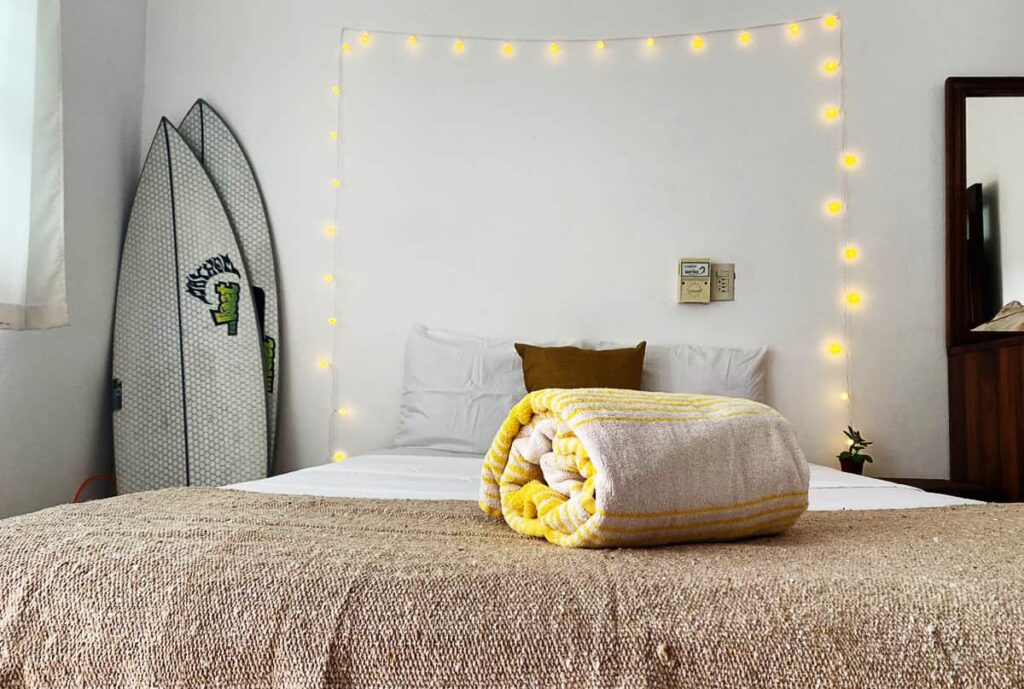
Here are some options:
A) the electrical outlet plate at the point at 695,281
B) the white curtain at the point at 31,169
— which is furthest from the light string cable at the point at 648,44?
the white curtain at the point at 31,169

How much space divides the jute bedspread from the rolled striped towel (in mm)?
48

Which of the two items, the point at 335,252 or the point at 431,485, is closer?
the point at 431,485

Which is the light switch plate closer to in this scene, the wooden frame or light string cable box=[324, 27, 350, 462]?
the wooden frame

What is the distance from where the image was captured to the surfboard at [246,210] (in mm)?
2451

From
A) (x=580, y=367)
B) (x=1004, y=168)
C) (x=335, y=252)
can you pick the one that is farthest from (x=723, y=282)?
(x=335, y=252)

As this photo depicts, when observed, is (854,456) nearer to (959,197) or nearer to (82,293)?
(959,197)

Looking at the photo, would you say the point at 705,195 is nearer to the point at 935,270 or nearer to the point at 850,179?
the point at 850,179

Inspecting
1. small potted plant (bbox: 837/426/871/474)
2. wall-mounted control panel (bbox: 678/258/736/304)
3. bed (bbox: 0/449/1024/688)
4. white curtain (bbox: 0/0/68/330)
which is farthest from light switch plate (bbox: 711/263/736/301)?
white curtain (bbox: 0/0/68/330)

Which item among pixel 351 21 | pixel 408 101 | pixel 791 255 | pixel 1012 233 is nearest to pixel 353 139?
pixel 408 101

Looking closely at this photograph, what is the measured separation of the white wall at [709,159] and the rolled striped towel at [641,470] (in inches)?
61.2

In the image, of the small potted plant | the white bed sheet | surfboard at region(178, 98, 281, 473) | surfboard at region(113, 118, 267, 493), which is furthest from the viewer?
surfboard at region(178, 98, 281, 473)

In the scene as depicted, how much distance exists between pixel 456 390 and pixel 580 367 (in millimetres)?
426

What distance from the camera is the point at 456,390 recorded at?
7.41ft

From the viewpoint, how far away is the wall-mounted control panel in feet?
7.80
